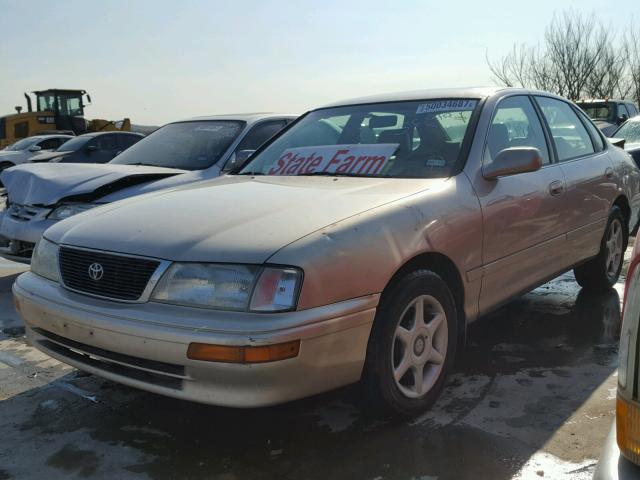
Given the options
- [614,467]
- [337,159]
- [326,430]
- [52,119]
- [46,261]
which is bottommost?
[326,430]

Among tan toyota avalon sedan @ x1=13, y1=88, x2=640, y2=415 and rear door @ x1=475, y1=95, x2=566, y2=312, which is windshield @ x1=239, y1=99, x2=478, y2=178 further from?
rear door @ x1=475, y1=95, x2=566, y2=312

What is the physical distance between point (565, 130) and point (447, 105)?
115 cm

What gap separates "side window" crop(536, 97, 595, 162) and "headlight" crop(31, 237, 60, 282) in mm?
3025

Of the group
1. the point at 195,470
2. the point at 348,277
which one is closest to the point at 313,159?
the point at 348,277

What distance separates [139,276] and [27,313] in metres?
0.79

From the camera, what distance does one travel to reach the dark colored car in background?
9.23 metres

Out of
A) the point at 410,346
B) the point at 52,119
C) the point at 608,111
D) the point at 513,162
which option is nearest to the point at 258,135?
the point at 513,162

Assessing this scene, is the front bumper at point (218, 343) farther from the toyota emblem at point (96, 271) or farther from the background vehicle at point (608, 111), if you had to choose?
the background vehicle at point (608, 111)

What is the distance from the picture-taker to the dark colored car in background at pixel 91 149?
Result: 364 inches

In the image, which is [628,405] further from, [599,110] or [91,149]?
[599,110]

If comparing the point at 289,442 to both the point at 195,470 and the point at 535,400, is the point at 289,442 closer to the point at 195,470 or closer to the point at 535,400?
the point at 195,470

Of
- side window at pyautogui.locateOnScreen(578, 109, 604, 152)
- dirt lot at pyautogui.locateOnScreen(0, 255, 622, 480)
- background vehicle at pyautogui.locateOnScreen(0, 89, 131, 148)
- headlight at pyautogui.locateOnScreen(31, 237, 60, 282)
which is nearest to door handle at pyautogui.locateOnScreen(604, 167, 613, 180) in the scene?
side window at pyautogui.locateOnScreen(578, 109, 604, 152)

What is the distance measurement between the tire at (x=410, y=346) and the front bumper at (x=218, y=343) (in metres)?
0.10

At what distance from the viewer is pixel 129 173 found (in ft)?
17.4
